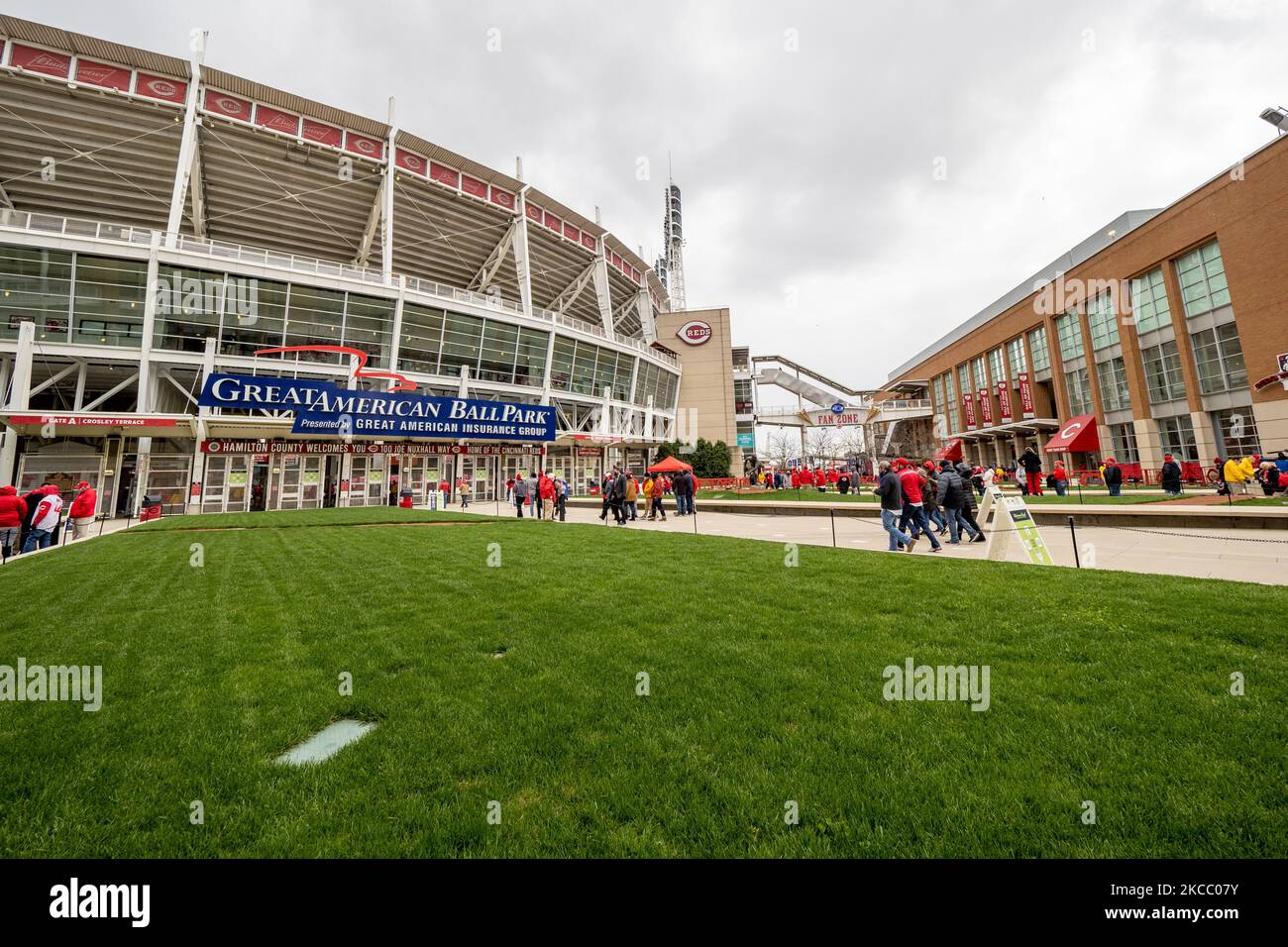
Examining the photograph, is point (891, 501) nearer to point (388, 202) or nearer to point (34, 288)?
point (388, 202)

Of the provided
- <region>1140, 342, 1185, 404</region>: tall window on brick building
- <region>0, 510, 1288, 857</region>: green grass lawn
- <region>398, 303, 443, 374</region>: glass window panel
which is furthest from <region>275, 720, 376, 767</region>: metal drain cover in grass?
<region>1140, 342, 1185, 404</region>: tall window on brick building

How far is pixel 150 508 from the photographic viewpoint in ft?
79.5

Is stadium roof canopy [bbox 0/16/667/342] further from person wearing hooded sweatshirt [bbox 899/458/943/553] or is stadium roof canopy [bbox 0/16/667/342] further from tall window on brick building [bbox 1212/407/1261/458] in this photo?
tall window on brick building [bbox 1212/407/1261/458]

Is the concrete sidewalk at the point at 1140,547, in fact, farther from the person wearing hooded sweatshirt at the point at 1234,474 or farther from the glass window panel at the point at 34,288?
the glass window panel at the point at 34,288

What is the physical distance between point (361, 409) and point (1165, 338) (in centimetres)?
4349

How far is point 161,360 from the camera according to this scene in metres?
25.6

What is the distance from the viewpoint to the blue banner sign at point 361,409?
2291 centimetres

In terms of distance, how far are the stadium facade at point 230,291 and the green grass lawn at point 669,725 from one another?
82.8 feet

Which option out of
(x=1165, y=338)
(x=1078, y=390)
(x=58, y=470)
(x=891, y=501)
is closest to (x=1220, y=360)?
(x=1165, y=338)

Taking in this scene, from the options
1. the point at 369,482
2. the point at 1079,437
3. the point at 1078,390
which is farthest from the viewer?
the point at 1078,390

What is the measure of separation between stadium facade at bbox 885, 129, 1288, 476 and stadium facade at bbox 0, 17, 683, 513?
1285 inches

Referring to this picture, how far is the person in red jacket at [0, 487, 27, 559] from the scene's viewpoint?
10.5m

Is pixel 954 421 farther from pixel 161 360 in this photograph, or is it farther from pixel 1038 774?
pixel 161 360

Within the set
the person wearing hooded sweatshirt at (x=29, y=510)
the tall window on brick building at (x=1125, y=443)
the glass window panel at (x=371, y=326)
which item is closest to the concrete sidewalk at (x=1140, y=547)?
the person wearing hooded sweatshirt at (x=29, y=510)
